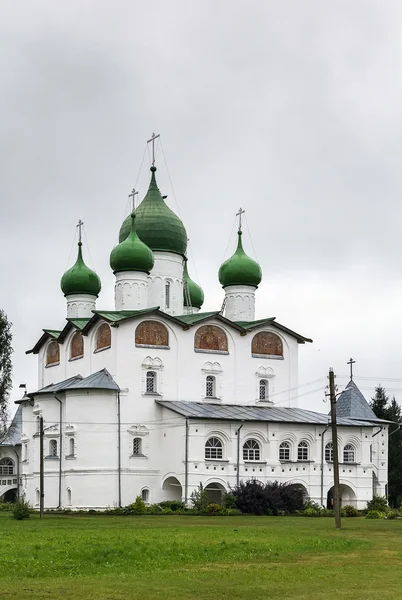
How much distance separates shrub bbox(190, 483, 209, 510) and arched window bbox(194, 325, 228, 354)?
24.1ft

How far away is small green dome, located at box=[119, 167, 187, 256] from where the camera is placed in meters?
48.7

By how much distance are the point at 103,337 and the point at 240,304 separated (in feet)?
24.4

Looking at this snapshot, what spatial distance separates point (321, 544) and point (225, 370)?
23.8 meters

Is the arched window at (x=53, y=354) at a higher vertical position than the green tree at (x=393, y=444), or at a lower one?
higher

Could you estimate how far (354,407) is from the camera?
169 ft

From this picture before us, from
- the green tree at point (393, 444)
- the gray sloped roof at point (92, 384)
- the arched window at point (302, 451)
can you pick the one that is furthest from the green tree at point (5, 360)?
the green tree at point (393, 444)

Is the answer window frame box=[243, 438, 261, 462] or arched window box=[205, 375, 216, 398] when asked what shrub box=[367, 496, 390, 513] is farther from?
arched window box=[205, 375, 216, 398]

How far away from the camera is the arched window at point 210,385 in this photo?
152 ft

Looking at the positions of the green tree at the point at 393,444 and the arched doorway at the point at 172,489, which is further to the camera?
the green tree at the point at 393,444

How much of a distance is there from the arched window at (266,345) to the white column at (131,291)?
5.61m

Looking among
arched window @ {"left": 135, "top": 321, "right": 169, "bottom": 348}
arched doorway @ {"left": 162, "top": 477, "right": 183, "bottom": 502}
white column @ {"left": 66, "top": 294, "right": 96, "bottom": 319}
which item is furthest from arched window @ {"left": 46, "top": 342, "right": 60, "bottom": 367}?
arched doorway @ {"left": 162, "top": 477, "right": 183, "bottom": 502}

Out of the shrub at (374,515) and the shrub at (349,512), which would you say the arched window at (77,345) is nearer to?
the shrub at (349,512)

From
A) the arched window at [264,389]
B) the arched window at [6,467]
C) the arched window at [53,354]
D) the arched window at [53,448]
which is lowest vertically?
the arched window at [6,467]

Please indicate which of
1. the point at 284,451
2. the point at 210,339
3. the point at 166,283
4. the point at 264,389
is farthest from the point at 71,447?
the point at 264,389
